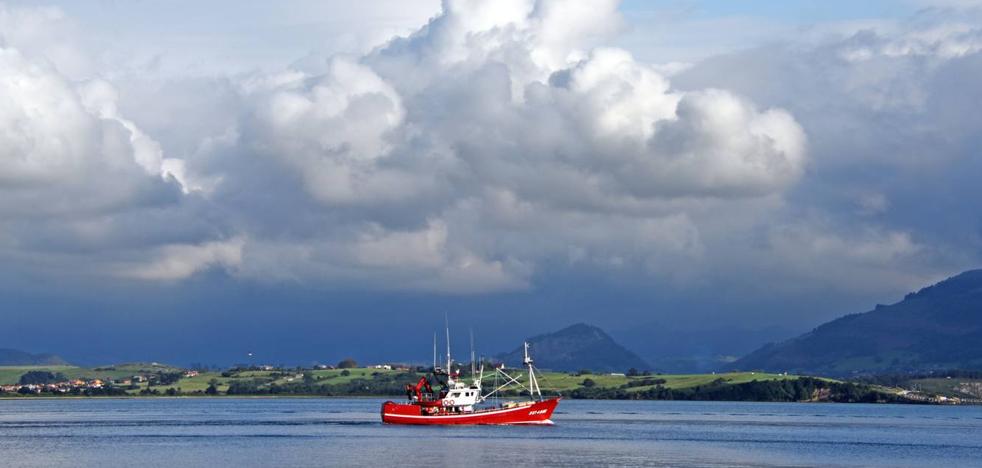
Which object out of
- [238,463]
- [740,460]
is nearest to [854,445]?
[740,460]

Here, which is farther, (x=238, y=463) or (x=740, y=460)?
(x=740, y=460)

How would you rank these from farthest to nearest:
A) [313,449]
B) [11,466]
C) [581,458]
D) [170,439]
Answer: [170,439] → [313,449] → [581,458] → [11,466]

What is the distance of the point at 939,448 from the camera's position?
7116 inches

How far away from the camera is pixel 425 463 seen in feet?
441

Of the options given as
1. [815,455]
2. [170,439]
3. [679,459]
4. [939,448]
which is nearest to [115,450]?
[170,439]

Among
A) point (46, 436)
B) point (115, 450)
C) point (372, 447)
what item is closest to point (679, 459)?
point (372, 447)

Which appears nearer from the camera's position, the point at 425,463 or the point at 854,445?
the point at 425,463

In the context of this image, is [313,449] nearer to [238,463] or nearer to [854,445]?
[238,463]

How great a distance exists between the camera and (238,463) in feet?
442

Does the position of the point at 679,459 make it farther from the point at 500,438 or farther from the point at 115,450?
the point at 115,450

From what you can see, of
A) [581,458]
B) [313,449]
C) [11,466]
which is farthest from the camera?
[313,449]

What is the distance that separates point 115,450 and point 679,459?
209 feet

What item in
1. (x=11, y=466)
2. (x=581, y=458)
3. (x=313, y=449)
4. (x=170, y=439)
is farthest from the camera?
→ (x=170, y=439)

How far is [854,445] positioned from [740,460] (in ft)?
130
